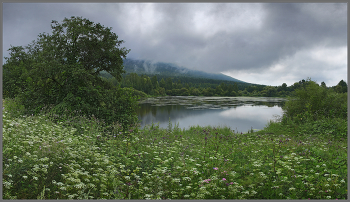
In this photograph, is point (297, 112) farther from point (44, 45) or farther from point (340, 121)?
point (44, 45)

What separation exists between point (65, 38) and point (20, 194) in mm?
7603

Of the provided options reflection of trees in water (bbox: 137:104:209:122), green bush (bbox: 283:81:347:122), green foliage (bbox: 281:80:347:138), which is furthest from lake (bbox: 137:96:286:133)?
green foliage (bbox: 281:80:347:138)

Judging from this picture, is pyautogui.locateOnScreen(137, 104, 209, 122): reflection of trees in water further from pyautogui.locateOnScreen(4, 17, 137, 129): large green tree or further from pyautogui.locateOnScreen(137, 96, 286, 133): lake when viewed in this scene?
pyautogui.locateOnScreen(4, 17, 137, 129): large green tree

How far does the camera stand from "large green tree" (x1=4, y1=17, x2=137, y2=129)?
Answer: 7801 mm

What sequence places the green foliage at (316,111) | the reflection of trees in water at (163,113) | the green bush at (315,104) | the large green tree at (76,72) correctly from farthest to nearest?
the reflection of trees in water at (163,113) → the green bush at (315,104) → the green foliage at (316,111) → the large green tree at (76,72)

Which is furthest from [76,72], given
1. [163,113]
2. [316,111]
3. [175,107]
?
[175,107]

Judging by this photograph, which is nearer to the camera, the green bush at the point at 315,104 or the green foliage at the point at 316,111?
the green foliage at the point at 316,111

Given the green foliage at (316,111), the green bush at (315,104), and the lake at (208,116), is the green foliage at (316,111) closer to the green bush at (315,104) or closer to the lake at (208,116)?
the green bush at (315,104)

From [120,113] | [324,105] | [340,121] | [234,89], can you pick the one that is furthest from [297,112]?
[234,89]

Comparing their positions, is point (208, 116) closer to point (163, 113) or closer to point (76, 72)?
point (163, 113)

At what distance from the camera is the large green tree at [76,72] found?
780cm

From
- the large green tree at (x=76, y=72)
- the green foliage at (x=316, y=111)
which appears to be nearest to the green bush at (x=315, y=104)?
the green foliage at (x=316, y=111)

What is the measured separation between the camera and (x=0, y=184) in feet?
8.28

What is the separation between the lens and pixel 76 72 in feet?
24.3
